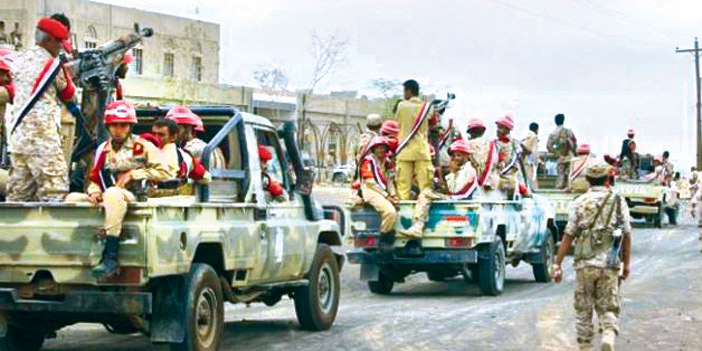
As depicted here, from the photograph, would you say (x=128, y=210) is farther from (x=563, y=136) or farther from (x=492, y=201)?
(x=563, y=136)

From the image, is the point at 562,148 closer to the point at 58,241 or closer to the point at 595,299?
the point at 595,299

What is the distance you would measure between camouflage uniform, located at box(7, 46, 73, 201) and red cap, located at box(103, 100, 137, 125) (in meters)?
0.46

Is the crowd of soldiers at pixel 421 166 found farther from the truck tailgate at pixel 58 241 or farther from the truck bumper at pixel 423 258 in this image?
the truck tailgate at pixel 58 241

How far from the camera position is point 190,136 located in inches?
467

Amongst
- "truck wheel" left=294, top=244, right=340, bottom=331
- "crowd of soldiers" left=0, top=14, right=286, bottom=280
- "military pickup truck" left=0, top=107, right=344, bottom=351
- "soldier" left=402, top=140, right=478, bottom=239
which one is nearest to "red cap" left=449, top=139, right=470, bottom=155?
"soldier" left=402, top=140, right=478, bottom=239

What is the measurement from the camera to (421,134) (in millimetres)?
17406

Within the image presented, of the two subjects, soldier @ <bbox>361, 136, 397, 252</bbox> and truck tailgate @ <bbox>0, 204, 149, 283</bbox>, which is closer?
truck tailgate @ <bbox>0, 204, 149, 283</bbox>

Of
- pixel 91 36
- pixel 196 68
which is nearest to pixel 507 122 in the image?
pixel 91 36

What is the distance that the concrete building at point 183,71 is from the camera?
4903cm

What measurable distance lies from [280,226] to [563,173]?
14679 millimetres

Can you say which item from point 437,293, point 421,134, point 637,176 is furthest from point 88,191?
point 637,176

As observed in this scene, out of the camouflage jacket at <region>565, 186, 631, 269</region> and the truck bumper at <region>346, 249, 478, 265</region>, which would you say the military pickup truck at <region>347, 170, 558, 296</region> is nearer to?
the truck bumper at <region>346, 249, 478, 265</region>

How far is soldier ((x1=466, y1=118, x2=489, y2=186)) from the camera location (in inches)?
709

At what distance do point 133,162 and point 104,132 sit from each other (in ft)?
3.68
